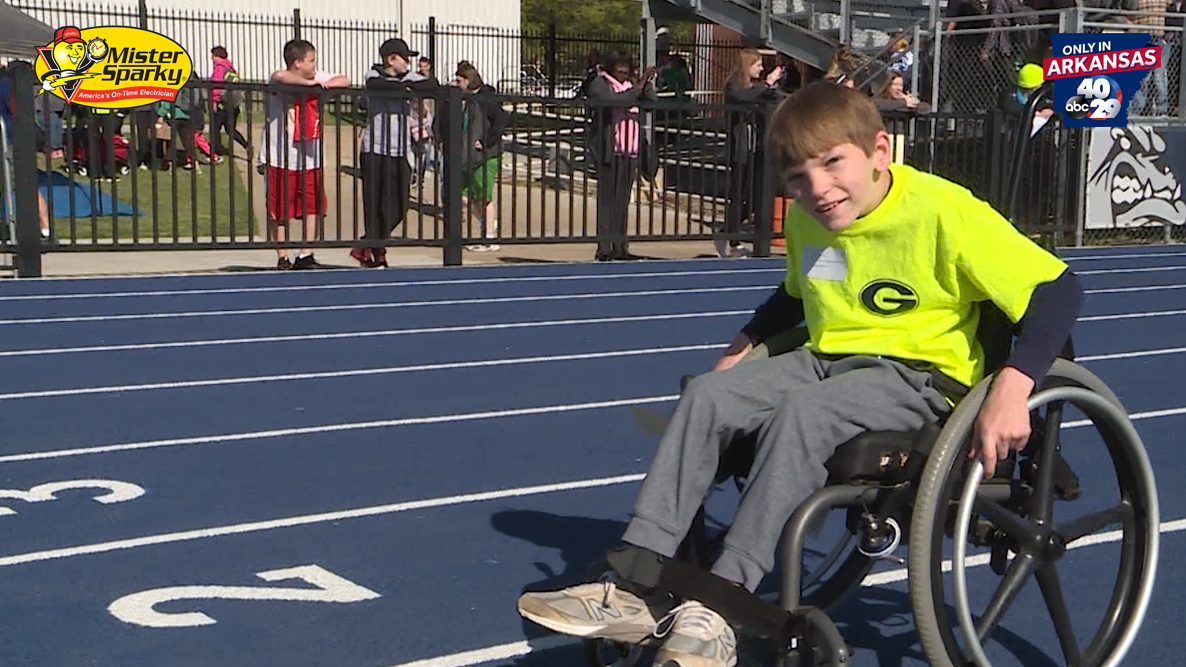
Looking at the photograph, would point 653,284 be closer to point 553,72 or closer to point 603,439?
point 603,439

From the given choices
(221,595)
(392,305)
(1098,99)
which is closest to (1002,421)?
(221,595)

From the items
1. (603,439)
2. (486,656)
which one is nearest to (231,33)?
(603,439)

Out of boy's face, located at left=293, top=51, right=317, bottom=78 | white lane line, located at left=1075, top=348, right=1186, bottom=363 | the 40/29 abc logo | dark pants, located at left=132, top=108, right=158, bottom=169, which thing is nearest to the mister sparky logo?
dark pants, located at left=132, top=108, right=158, bottom=169

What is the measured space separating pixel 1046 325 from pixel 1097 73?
11.4m

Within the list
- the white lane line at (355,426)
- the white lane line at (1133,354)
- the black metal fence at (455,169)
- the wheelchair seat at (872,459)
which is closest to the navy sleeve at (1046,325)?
the wheelchair seat at (872,459)

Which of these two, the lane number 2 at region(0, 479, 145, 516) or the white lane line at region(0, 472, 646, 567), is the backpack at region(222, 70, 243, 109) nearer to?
the lane number 2 at region(0, 479, 145, 516)

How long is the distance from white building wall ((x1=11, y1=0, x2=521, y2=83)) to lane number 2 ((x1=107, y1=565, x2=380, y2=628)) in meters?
31.4

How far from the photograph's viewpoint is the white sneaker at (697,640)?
10.4 ft

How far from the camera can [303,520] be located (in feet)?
17.1

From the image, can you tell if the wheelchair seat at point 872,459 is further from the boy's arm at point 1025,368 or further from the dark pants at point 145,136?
the dark pants at point 145,136

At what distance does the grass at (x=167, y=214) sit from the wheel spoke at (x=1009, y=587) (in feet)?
30.5

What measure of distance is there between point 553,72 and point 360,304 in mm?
22521

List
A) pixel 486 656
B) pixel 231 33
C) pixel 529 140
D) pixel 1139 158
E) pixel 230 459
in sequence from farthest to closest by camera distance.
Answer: pixel 231 33 → pixel 1139 158 → pixel 529 140 → pixel 230 459 → pixel 486 656

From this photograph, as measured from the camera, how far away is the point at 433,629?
4.16 metres
